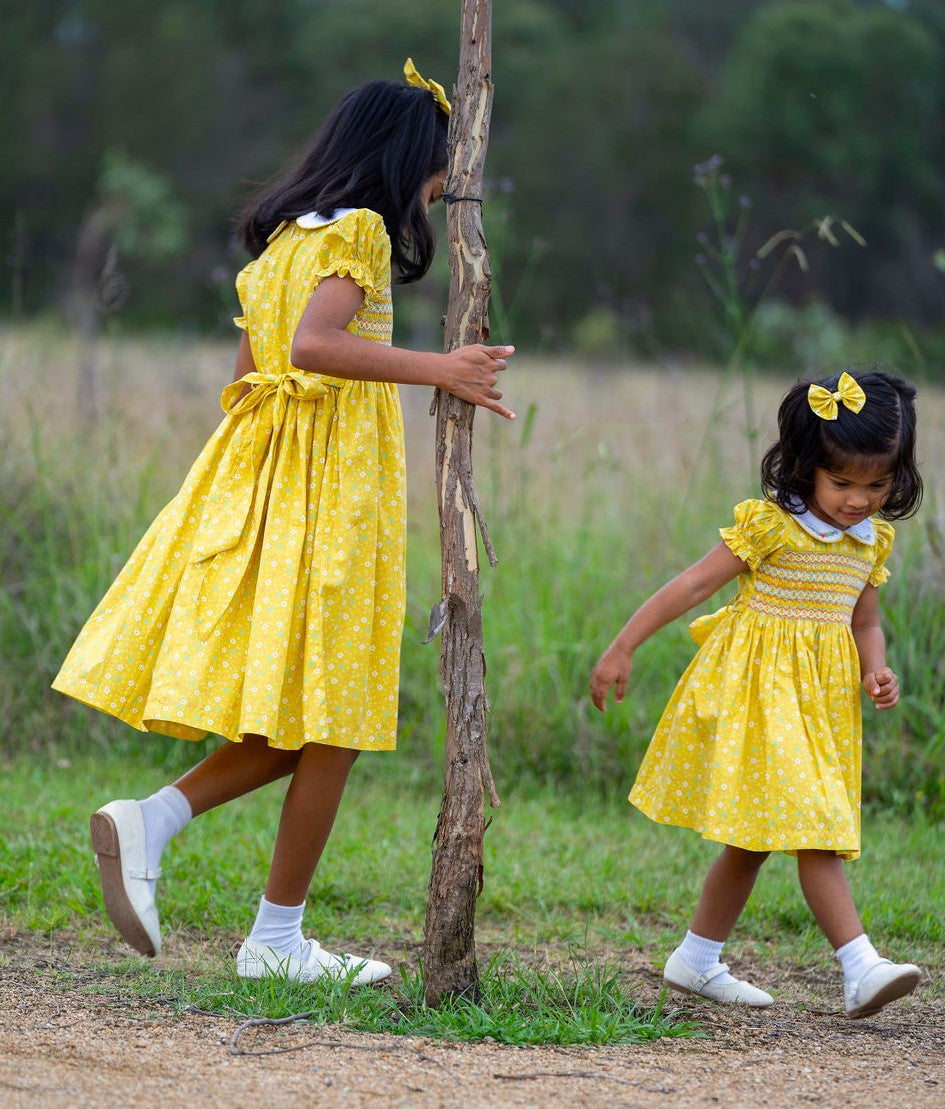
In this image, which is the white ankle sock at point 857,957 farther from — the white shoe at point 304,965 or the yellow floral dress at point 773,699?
the white shoe at point 304,965

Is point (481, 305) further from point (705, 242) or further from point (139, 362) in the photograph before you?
point (139, 362)

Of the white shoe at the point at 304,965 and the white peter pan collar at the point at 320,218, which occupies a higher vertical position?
the white peter pan collar at the point at 320,218

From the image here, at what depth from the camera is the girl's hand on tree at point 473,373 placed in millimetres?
2449

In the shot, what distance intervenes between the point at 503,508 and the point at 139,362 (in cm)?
411

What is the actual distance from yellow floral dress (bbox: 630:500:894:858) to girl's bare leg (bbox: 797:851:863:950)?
1.5 inches

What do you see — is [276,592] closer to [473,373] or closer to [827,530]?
[473,373]

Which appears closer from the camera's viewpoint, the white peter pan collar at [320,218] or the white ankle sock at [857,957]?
the white ankle sock at [857,957]

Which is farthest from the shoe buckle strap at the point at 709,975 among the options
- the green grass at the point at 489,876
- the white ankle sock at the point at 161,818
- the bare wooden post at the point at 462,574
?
the white ankle sock at the point at 161,818

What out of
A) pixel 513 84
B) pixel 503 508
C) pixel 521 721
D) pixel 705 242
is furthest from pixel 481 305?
pixel 513 84

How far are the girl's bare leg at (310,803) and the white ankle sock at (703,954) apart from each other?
2.56 feet

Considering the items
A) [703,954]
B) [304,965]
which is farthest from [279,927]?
[703,954]

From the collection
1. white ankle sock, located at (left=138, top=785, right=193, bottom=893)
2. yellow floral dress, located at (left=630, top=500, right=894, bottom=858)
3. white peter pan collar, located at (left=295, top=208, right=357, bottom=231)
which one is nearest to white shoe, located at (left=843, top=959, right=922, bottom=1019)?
yellow floral dress, located at (left=630, top=500, right=894, bottom=858)

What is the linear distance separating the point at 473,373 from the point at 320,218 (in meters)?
0.48

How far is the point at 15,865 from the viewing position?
3410 mm
